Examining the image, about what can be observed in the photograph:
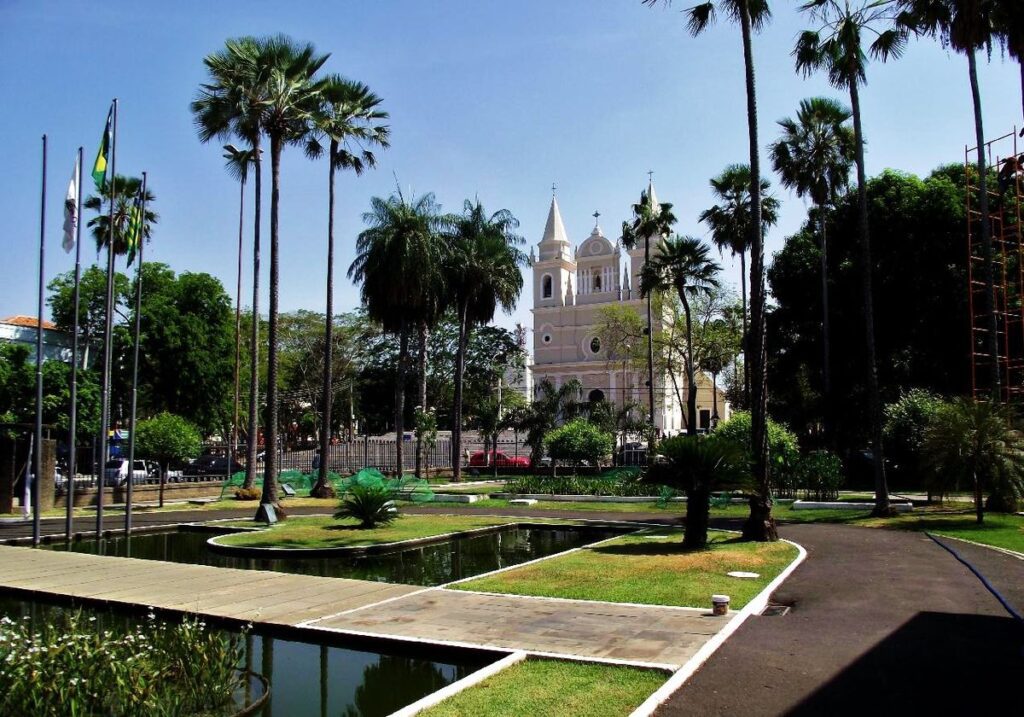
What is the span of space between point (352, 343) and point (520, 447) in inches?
772

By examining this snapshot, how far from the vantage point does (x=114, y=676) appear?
19.6 feet

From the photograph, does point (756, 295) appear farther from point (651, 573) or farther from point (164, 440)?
point (164, 440)

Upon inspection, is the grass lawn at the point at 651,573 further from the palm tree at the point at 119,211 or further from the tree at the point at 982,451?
the palm tree at the point at 119,211

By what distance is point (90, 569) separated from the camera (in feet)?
42.6

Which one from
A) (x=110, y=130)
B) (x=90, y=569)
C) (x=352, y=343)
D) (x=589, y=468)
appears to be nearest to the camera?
(x=90, y=569)

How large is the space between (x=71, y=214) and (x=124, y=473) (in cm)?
2061

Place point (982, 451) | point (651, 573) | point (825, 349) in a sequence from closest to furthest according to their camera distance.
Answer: point (651, 573) < point (982, 451) < point (825, 349)

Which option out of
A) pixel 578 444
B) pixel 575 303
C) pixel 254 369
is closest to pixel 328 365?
pixel 254 369

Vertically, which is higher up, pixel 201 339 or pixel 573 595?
pixel 201 339

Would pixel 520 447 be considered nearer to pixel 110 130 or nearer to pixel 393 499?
pixel 393 499

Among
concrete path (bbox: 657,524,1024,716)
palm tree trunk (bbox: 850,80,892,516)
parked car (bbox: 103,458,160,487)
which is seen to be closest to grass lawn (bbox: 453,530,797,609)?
concrete path (bbox: 657,524,1024,716)

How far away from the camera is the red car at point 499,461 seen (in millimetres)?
44438

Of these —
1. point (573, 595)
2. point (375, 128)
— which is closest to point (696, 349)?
point (375, 128)

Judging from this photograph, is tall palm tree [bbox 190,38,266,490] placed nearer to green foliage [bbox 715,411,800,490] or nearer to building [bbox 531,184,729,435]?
green foliage [bbox 715,411,800,490]
